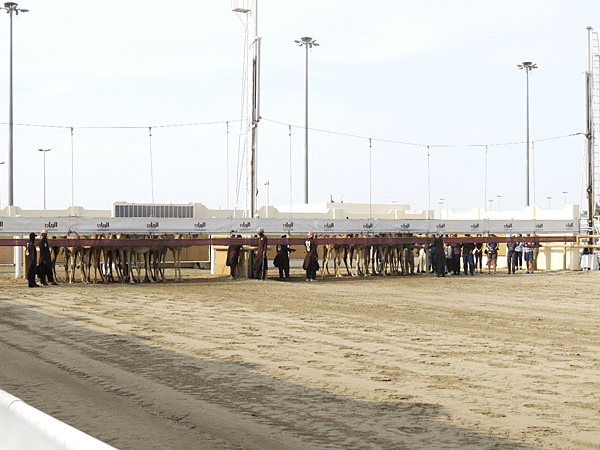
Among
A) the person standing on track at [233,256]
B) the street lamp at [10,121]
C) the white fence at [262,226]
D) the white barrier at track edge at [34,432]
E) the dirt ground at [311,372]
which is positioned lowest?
the dirt ground at [311,372]

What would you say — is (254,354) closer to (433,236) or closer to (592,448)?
(592,448)

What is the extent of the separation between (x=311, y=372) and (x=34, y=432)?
6.47m

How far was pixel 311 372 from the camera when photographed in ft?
36.1

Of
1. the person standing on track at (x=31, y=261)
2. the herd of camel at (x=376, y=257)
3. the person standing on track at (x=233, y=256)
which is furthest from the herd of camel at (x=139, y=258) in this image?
the person standing on track at (x=233, y=256)

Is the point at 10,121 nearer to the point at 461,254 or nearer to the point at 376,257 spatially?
the point at 376,257

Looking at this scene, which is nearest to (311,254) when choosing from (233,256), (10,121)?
(233,256)

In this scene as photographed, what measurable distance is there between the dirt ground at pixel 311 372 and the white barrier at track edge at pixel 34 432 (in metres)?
2.09

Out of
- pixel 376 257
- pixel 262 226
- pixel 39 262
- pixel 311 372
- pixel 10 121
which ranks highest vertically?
pixel 10 121

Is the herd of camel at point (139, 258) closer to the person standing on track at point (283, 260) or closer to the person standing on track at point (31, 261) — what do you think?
the person standing on track at point (31, 261)

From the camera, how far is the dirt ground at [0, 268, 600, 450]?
7781 millimetres

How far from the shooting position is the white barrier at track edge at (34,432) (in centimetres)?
433

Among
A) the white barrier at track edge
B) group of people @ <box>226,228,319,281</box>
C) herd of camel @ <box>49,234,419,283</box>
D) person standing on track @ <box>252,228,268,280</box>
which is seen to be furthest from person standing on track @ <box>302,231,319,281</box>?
the white barrier at track edge

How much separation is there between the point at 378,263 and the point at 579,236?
11.3m

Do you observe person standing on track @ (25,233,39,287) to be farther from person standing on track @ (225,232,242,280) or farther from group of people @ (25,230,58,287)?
person standing on track @ (225,232,242,280)
